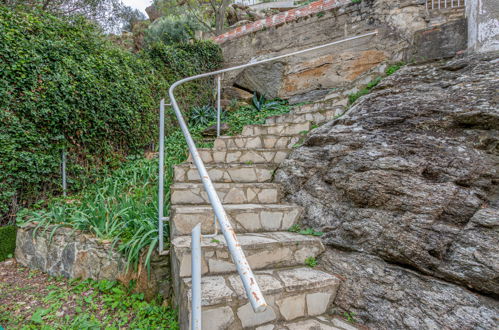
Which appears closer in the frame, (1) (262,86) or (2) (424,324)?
(2) (424,324)

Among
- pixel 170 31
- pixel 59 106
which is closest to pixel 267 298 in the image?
pixel 59 106

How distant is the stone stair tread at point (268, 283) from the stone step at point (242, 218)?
379mm

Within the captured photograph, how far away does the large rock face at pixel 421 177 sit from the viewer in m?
1.19

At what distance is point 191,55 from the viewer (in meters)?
5.50

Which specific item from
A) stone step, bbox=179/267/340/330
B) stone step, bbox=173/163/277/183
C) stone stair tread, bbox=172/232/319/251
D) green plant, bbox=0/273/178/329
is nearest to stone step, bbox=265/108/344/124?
stone step, bbox=173/163/277/183

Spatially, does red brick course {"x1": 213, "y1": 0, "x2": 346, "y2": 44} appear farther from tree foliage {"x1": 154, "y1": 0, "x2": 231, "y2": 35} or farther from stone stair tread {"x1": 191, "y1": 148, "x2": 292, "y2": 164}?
stone stair tread {"x1": 191, "y1": 148, "x2": 292, "y2": 164}

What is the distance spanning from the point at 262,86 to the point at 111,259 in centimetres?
425

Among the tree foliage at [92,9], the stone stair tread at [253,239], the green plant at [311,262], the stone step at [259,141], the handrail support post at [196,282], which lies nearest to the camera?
the handrail support post at [196,282]

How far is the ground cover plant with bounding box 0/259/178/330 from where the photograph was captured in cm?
146

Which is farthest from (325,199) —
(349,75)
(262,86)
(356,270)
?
(262,86)

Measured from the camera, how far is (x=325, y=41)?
15.5 ft

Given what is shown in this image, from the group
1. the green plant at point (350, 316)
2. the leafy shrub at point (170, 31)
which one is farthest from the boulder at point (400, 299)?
the leafy shrub at point (170, 31)

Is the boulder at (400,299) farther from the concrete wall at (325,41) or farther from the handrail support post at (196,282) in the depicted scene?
the concrete wall at (325,41)

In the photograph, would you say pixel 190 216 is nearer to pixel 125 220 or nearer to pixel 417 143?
pixel 125 220
